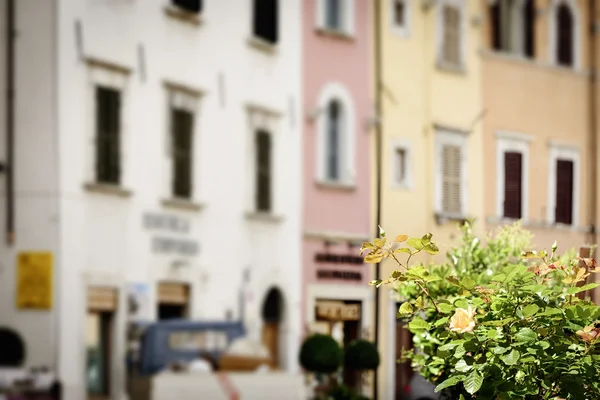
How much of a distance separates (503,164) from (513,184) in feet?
1.33

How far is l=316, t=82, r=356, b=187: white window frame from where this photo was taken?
25.2 metres

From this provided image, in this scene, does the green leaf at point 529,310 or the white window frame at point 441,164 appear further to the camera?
the white window frame at point 441,164

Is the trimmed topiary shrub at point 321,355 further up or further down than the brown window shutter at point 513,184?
further down

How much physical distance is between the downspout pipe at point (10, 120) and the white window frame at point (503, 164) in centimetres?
1107

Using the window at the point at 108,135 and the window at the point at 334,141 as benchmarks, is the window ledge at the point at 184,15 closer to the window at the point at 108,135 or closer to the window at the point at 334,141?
the window at the point at 108,135


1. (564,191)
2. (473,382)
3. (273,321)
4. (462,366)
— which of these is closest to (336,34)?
(273,321)

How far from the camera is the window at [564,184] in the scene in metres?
29.3

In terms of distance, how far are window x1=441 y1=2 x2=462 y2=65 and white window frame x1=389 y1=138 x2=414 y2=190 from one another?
1.70 metres

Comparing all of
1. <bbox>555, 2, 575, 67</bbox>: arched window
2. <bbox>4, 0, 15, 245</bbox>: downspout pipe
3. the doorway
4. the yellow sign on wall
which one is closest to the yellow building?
the doorway

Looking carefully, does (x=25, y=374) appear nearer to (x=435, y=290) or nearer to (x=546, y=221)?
(x=435, y=290)

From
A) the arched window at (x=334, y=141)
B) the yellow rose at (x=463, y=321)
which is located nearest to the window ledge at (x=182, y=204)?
the arched window at (x=334, y=141)

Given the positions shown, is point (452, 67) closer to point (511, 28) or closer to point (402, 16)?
point (402, 16)

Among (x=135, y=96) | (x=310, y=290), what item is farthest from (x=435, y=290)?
(x=310, y=290)

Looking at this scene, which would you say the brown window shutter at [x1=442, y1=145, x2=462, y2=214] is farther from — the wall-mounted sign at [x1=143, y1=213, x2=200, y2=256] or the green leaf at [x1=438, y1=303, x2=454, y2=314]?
the green leaf at [x1=438, y1=303, x2=454, y2=314]
